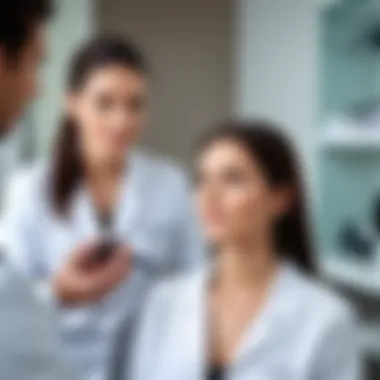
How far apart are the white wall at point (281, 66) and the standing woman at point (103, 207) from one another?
1114mm

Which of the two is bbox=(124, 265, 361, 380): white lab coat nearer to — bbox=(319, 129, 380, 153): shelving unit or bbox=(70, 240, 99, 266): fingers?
bbox=(70, 240, 99, 266): fingers

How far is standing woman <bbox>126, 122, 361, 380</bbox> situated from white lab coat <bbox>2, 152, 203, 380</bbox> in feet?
0.32

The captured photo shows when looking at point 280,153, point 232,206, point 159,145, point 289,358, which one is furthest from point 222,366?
point 159,145

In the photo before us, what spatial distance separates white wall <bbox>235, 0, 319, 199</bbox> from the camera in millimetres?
3045

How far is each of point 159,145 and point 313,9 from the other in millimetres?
739

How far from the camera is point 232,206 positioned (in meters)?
1.70

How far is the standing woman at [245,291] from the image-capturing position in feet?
5.42

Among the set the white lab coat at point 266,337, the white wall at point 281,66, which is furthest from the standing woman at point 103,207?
the white wall at point 281,66

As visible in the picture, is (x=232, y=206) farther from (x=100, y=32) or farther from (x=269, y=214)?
(x=100, y=32)

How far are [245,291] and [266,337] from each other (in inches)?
4.5

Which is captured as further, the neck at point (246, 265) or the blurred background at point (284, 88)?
the blurred background at point (284, 88)

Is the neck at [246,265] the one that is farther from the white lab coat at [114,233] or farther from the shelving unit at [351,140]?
the shelving unit at [351,140]

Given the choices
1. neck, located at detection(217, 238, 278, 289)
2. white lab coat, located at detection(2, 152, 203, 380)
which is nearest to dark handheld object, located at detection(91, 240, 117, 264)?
white lab coat, located at detection(2, 152, 203, 380)

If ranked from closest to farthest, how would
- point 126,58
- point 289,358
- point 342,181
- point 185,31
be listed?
point 289,358
point 126,58
point 342,181
point 185,31
